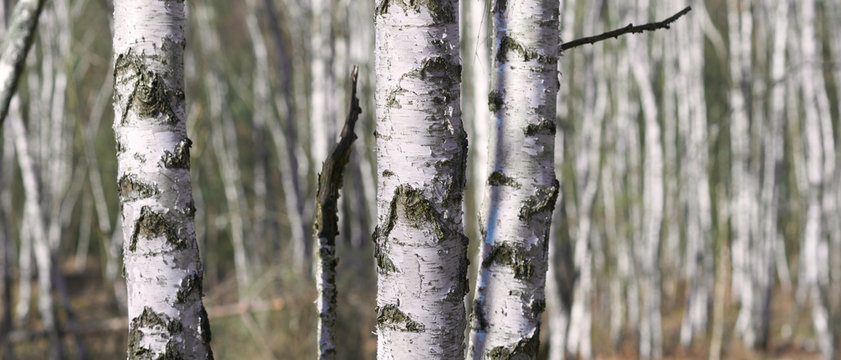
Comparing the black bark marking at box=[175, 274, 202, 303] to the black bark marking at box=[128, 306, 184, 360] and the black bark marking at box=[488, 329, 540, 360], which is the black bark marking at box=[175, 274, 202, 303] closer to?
the black bark marking at box=[128, 306, 184, 360]

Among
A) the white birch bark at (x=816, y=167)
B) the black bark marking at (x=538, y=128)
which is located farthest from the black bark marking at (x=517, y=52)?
the white birch bark at (x=816, y=167)

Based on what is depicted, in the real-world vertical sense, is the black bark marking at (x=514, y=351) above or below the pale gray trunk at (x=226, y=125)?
below

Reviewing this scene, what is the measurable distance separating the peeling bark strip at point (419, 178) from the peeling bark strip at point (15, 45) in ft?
2.35

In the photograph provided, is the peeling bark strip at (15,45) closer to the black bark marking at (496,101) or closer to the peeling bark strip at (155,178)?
the peeling bark strip at (155,178)

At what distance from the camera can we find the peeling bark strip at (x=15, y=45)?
1388mm

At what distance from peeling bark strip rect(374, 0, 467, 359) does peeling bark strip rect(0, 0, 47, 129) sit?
72 cm

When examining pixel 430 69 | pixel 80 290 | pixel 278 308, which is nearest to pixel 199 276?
pixel 430 69

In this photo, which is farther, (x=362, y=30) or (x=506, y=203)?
(x=362, y=30)

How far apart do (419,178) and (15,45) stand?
0.87 meters

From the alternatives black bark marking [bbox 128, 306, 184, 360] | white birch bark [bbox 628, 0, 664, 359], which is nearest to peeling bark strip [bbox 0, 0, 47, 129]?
black bark marking [bbox 128, 306, 184, 360]

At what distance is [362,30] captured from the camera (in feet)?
23.7

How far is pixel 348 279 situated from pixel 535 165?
3.56m

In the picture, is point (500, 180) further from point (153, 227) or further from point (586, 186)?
point (586, 186)

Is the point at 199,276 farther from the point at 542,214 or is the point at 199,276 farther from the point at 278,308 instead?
the point at 278,308
